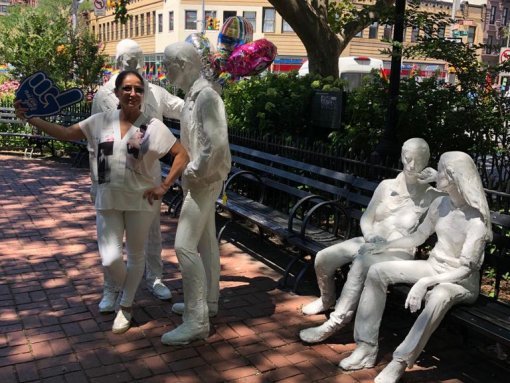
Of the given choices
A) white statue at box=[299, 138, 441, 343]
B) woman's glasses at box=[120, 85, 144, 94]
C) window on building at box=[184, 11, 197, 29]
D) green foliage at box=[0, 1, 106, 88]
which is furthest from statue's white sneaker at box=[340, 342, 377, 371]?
window on building at box=[184, 11, 197, 29]

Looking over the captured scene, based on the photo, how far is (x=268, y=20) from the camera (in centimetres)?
4672

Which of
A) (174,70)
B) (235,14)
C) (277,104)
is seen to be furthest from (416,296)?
(235,14)

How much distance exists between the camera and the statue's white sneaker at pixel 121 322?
3.89 metres

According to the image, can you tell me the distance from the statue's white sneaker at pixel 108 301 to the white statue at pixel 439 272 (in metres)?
1.80

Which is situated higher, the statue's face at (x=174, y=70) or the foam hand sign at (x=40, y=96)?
the statue's face at (x=174, y=70)

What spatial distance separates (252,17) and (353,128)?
42376mm

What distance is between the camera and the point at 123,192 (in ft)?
12.3

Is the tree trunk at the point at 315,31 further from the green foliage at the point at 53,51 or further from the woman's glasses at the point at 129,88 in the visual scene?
the green foliage at the point at 53,51

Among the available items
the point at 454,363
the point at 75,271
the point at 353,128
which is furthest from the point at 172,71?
the point at 353,128

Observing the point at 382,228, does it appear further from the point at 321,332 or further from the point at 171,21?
the point at 171,21

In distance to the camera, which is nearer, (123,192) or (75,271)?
(123,192)

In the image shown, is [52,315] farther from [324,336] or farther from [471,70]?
[471,70]

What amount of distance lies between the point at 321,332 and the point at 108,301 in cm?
163

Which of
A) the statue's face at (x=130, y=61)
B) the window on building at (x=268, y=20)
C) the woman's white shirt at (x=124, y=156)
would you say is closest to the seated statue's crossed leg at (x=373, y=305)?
the woman's white shirt at (x=124, y=156)
